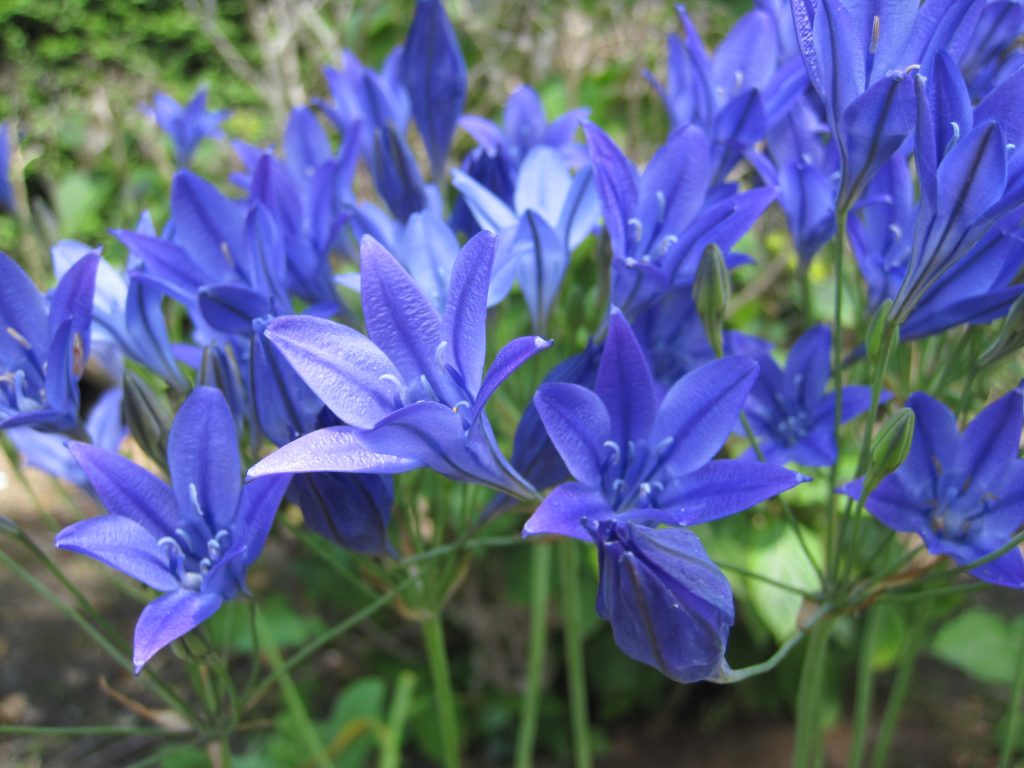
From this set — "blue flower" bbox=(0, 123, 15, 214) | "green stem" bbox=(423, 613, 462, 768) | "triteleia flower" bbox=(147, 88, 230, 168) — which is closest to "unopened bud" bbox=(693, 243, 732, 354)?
"green stem" bbox=(423, 613, 462, 768)

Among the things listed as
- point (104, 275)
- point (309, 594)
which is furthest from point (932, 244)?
point (309, 594)

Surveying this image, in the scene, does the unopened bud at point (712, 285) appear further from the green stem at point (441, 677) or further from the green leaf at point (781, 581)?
the green leaf at point (781, 581)

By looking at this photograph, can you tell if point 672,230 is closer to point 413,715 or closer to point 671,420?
point 671,420

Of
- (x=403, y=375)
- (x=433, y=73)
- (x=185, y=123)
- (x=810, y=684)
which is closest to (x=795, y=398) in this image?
(x=810, y=684)

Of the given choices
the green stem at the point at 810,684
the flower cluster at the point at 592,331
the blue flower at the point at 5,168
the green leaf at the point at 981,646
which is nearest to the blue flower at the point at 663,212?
the flower cluster at the point at 592,331

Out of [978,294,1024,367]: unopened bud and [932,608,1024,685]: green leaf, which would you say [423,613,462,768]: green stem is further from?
[932,608,1024,685]: green leaf

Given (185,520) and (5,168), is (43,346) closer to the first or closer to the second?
(185,520)

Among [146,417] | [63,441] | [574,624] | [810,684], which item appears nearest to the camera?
[146,417]
